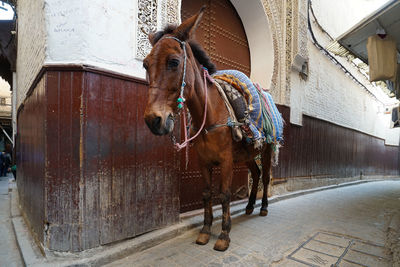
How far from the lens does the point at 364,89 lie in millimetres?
10633

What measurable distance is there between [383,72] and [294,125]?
2.60 m

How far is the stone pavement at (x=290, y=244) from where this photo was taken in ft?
6.81

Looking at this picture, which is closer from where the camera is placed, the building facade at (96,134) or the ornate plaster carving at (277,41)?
the building facade at (96,134)

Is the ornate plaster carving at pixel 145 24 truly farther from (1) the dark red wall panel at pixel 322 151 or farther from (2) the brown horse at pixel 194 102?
(1) the dark red wall panel at pixel 322 151

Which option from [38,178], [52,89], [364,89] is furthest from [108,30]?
[364,89]

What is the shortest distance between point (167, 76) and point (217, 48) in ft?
9.27

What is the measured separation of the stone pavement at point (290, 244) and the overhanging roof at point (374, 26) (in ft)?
9.97

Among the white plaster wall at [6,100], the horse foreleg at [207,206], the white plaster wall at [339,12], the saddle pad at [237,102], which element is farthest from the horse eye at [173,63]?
the white plaster wall at [6,100]

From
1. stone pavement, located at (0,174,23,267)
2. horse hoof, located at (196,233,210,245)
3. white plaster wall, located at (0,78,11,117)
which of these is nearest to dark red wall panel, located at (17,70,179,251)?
stone pavement, located at (0,174,23,267)

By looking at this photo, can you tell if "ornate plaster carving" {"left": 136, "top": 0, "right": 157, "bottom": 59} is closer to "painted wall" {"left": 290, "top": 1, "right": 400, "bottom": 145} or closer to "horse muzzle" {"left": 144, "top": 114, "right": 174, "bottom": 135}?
"horse muzzle" {"left": 144, "top": 114, "right": 174, "bottom": 135}

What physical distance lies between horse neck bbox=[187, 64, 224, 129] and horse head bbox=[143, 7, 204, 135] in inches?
9.3

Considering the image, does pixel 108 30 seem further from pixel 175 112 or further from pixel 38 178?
pixel 38 178

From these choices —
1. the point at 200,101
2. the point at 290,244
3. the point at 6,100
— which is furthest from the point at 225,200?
the point at 6,100

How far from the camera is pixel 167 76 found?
1724 millimetres
